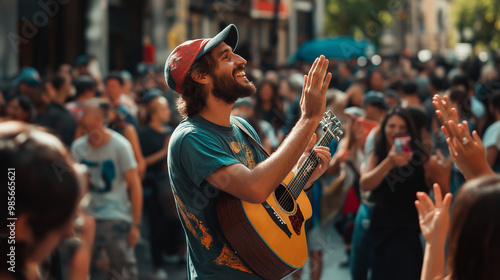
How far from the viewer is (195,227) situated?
2.75 metres

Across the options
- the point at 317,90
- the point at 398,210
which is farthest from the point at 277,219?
the point at 398,210

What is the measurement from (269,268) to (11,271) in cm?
129

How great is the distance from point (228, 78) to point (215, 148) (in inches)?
15.4

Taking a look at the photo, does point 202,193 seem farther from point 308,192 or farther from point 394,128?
point 394,128

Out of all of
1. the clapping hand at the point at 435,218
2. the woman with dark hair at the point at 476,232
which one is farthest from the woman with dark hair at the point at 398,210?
the woman with dark hair at the point at 476,232

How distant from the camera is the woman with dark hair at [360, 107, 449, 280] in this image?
4.68 meters

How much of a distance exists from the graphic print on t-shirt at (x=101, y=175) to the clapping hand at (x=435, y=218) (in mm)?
3797

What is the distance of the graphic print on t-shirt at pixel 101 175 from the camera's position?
552 centimetres

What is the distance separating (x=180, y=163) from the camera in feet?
9.02

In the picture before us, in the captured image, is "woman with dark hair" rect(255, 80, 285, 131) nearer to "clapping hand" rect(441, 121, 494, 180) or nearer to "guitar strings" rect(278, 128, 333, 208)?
"guitar strings" rect(278, 128, 333, 208)

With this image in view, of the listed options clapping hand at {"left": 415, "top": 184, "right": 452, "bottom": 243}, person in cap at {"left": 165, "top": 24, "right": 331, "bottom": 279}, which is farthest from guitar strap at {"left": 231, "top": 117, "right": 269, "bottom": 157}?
clapping hand at {"left": 415, "top": 184, "right": 452, "bottom": 243}

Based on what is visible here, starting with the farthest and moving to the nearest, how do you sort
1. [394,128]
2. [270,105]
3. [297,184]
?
[270,105] → [394,128] → [297,184]

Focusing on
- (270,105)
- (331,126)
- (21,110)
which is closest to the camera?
(331,126)

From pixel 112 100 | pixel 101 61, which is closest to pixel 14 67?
pixel 101 61
